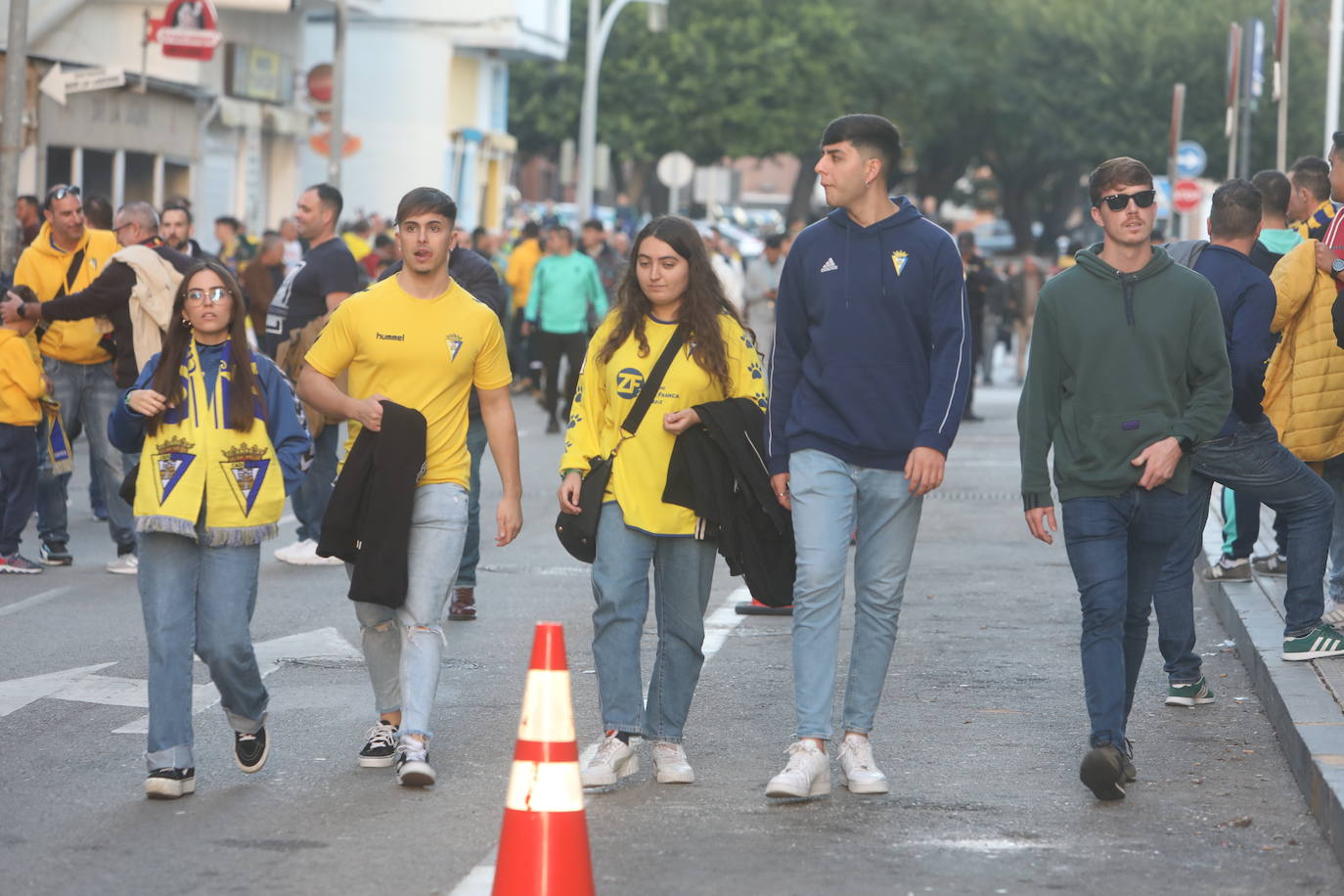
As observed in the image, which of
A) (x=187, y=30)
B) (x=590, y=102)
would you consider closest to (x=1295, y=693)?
(x=187, y=30)

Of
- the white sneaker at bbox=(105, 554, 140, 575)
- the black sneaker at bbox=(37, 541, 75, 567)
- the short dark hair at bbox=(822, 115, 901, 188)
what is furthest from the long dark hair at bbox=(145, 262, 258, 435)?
the black sneaker at bbox=(37, 541, 75, 567)

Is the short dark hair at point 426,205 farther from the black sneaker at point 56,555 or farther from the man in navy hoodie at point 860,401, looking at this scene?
the black sneaker at point 56,555

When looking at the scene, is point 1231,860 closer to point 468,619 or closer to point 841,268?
point 841,268

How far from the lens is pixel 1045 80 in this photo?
67.6 m

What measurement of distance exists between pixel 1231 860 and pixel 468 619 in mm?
4826

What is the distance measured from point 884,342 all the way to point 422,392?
1.42m

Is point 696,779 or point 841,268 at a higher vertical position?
point 841,268

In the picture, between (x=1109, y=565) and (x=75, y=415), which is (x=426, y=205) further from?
(x=75, y=415)

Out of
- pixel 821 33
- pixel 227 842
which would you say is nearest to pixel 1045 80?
pixel 821 33

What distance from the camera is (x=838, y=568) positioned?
662cm

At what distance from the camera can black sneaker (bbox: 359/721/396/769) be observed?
706 centimetres

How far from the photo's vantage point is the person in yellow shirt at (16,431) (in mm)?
11656

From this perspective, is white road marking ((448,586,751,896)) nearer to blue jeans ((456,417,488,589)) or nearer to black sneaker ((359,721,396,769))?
black sneaker ((359,721,396,769))

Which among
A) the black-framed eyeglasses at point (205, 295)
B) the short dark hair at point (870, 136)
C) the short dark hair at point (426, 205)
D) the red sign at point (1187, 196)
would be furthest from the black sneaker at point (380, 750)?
the red sign at point (1187, 196)
